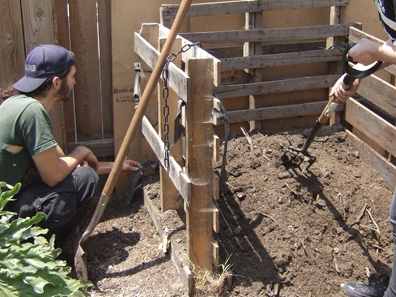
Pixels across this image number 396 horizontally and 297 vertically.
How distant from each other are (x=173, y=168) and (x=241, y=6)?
5.89 feet

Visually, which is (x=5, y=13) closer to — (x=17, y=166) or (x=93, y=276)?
(x=17, y=166)

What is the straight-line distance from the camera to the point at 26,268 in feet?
8.81

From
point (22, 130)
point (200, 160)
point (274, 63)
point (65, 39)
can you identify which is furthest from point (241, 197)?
point (65, 39)

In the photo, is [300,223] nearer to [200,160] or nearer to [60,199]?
[200,160]

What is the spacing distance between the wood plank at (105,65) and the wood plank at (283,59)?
0.88 metres

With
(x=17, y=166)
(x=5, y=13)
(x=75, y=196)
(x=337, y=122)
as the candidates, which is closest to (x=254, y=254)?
(x=75, y=196)

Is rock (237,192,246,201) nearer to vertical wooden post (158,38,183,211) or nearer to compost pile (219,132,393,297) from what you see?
compost pile (219,132,393,297)

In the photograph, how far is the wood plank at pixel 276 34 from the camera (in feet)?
17.4

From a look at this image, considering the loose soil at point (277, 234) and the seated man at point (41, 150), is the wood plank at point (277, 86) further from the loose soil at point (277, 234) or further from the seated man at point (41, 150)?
the seated man at point (41, 150)

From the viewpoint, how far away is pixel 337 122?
5766 millimetres

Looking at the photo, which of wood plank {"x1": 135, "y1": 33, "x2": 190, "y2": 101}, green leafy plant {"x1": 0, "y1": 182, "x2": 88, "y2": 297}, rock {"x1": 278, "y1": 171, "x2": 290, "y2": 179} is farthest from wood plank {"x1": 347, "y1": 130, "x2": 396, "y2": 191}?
green leafy plant {"x1": 0, "y1": 182, "x2": 88, "y2": 297}

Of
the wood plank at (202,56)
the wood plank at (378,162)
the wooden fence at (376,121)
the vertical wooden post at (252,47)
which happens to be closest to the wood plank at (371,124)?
the wooden fence at (376,121)

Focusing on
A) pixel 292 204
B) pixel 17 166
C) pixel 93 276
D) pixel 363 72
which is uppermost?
pixel 363 72

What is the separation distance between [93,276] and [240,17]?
8.04ft
